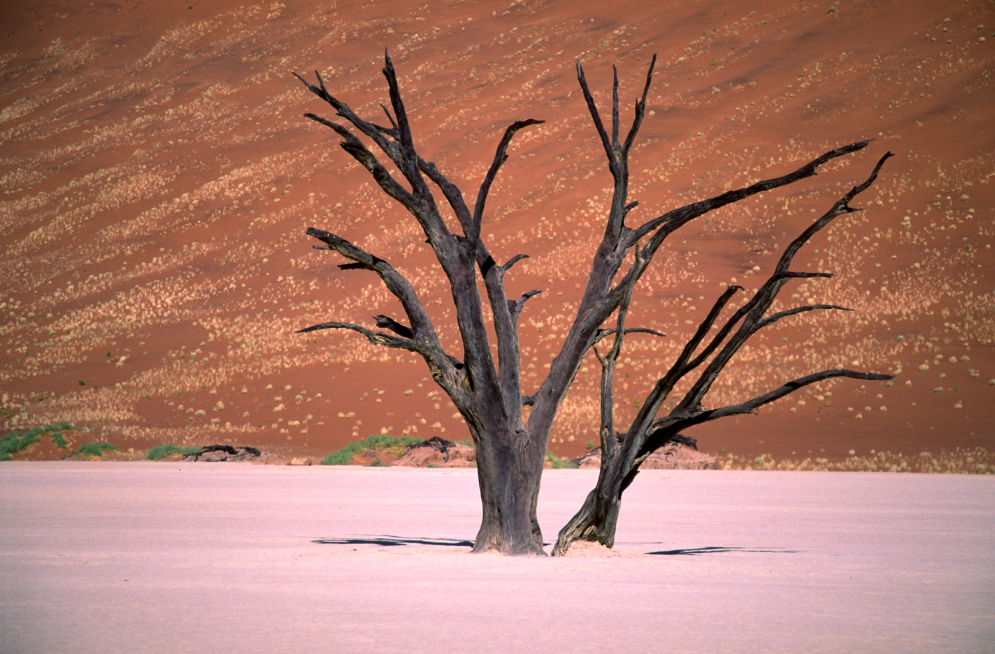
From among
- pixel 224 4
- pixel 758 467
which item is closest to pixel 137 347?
pixel 758 467

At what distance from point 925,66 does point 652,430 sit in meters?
58.1

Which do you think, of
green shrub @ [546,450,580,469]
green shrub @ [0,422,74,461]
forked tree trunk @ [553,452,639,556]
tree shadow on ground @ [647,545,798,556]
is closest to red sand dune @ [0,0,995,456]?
green shrub @ [0,422,74,461]

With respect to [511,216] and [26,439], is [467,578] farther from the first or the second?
[511,216]

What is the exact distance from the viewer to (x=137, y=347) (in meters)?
57.5

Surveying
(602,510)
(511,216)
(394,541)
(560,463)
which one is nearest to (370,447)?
(560,463)

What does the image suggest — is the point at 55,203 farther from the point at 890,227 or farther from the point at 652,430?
the point at 652,430

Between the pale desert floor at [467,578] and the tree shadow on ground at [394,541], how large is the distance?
0.15ft

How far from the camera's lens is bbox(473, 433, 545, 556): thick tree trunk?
1285 centimetres

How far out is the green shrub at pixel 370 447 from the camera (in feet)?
129

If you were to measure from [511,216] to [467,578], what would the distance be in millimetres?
52086

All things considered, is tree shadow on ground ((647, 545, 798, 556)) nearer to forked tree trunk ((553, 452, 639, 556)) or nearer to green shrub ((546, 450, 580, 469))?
forked tree trunk ((553, 452, 639, 556))

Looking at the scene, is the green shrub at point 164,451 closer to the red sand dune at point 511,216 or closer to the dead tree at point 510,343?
the red sand dune at point 511,216

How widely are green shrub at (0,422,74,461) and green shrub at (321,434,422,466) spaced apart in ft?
26.8

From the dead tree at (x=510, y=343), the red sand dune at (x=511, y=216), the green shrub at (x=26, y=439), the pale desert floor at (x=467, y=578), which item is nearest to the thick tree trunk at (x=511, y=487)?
the dead tree at (x=510, y=343)
